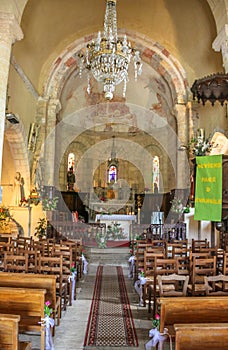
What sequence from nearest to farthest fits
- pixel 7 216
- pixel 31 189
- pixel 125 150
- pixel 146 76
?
pixel 7 216 < pixel 31 189 < pixel 146 76 < pixel 125 150

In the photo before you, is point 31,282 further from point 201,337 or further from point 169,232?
point 169,232

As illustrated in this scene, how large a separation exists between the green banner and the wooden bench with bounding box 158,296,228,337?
5.68m

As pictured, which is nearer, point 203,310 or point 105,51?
point 203,310

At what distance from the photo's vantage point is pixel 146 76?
19.1 metres

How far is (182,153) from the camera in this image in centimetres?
1656

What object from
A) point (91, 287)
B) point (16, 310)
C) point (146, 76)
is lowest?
point (91, 287)

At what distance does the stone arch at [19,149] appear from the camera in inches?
533

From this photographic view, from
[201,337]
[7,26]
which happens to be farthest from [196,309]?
[7,26]

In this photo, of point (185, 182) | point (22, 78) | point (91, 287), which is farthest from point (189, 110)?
point (91, 287)

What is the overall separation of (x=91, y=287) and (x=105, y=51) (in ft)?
20.0

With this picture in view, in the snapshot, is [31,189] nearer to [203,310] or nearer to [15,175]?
[15,175]

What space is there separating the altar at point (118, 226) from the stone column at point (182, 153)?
3.37 meters

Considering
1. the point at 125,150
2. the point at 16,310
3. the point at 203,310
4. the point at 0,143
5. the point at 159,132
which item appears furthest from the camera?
the point at 125,150

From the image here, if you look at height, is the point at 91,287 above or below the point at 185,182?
below
